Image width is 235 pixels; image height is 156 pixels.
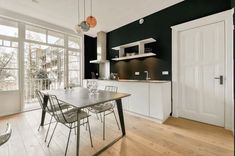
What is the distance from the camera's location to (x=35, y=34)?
4.16 metres

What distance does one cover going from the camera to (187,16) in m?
3.08

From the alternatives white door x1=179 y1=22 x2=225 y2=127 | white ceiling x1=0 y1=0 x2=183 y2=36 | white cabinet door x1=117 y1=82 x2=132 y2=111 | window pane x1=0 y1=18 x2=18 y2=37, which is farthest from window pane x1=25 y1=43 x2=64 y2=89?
white door x1=179 y1=22 x2=225 y2=127

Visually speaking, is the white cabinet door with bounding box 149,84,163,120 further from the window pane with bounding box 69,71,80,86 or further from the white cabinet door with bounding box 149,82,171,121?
the window pane with bounding box 69,71,80,86

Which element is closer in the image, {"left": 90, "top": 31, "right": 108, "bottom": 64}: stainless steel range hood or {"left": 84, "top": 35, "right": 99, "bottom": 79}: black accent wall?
{"left": 90, "top": 31, "right": 108, "bottom": 64}: stainless steel range hood

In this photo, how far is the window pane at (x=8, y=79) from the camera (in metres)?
3.54

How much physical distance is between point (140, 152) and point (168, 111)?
65.6 inches

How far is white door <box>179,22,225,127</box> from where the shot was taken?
268 centimetres

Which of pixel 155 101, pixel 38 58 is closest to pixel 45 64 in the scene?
pixel 38 58

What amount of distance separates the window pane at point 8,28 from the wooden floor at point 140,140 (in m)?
2.38

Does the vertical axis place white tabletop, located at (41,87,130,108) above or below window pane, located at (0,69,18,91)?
below

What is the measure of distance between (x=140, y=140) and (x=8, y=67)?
3.95 meters

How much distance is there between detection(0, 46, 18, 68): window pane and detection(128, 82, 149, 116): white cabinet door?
335cm

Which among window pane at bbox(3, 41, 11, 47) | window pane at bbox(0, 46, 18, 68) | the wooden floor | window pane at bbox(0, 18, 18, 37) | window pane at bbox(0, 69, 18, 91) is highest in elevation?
window pane at bbox(0, 18, 18, 37)

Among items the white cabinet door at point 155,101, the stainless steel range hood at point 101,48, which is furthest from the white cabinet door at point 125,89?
the stainless steel range hood at point 101,48
